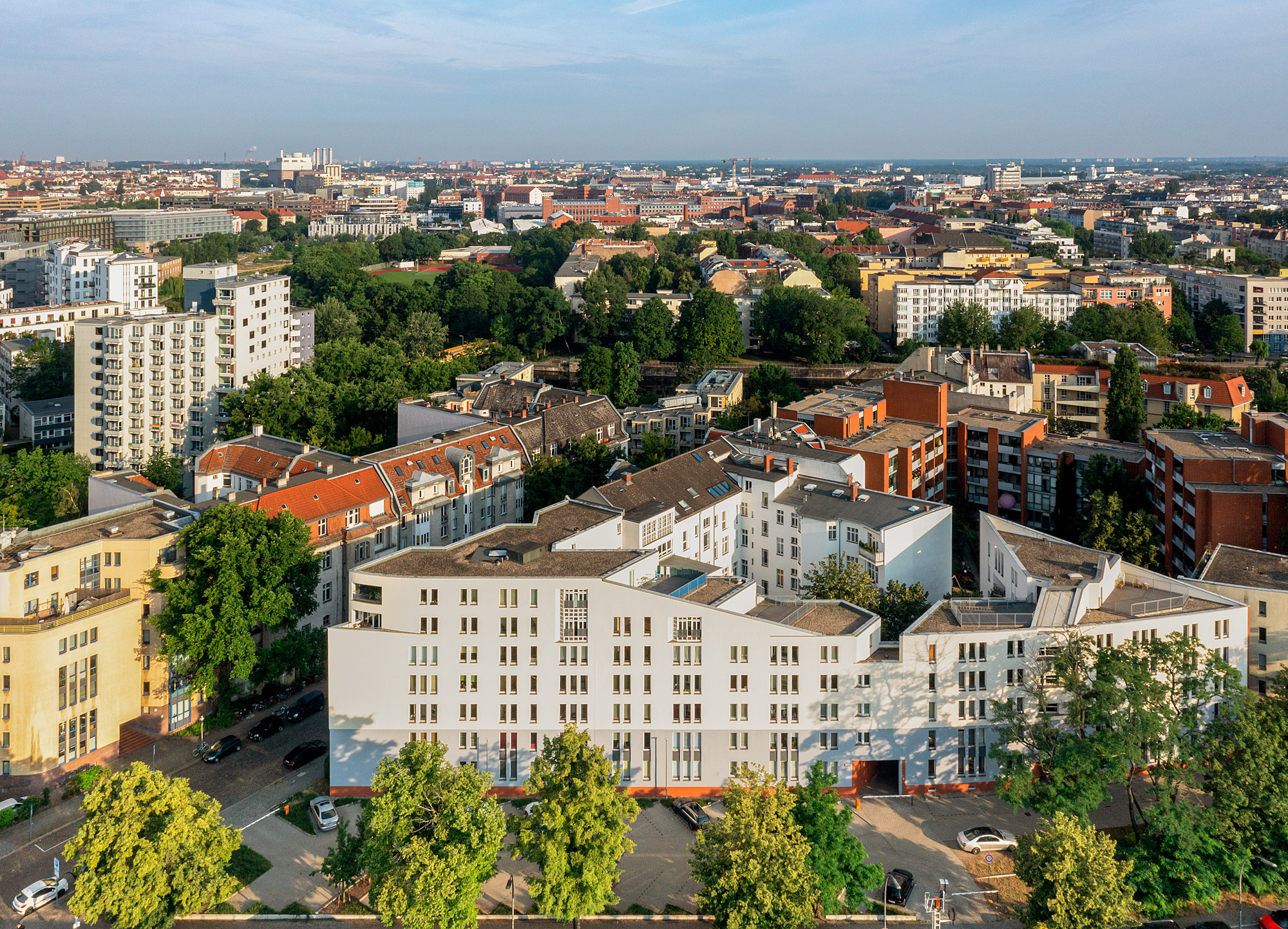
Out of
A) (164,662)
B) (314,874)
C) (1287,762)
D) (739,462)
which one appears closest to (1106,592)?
(1287,762)

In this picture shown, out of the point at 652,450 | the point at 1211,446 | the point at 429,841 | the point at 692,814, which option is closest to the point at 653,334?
the point at 652,450

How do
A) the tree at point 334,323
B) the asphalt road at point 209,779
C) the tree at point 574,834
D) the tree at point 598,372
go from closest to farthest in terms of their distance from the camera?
1. the tree at point 574,834
2. the asphalt road at point 209,779
3. the tree at point 598,372
4. the tree at point 334,323

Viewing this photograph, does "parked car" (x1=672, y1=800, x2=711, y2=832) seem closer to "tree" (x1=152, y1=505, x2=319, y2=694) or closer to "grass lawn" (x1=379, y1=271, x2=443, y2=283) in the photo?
"tree" (x1=152, y1=505, x2=319, y2=694)

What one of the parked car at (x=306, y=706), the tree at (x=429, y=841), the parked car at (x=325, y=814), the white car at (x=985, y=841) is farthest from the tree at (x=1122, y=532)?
the parked car at (x=325, y=814)

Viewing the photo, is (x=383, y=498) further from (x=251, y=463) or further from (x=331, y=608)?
(x=251, y=463)

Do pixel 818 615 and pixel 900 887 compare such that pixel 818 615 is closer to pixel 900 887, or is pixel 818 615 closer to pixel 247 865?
pixel 900 887

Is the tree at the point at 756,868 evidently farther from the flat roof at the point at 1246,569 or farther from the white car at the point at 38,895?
the flat roof at the point at 1246,569

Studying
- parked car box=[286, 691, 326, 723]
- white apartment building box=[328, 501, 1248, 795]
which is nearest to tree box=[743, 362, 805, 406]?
parked car box=[286, 691, 326, 723]

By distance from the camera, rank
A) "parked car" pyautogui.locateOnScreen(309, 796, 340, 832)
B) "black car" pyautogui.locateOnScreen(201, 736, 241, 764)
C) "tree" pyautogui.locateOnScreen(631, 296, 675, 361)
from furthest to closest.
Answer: "tree" pyautogui.locateOnScreen(631, 296, 675, 361)
"black car" pyautogui.locateOnScreen(201, 736, 241, 764)
"parked car" pyautogui.locateOnScreen(309, 796, 340, 832)
